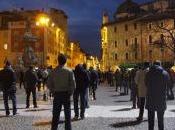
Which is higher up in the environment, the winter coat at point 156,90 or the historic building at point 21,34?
the historic building at point 21,34

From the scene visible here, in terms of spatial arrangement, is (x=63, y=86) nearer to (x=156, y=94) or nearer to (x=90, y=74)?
(x=156, y=94)

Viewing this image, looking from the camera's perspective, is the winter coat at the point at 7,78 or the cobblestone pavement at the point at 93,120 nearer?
the cobblestone pavement at the point at 93,120

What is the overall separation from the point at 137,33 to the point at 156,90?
9922 cm

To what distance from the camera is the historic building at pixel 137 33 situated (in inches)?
4144

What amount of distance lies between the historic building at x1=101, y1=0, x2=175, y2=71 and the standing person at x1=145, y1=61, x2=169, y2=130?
277 ft

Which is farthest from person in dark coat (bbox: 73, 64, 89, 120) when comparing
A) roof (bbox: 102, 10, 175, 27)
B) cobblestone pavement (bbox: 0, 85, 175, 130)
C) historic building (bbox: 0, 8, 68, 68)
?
roof (bbox: 102, 10, 175, 27)

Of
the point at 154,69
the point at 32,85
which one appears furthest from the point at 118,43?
the point at 154,69

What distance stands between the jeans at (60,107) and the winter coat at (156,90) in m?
1.90

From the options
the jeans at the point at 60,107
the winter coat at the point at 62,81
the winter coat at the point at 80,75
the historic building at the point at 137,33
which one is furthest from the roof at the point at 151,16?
the jeans at the point at 60,107

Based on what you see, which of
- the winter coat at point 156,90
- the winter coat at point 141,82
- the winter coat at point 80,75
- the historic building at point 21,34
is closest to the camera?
the winter coat at point 156,90

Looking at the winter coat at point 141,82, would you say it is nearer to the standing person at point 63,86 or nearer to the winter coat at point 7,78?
the winter coat at point 7,78

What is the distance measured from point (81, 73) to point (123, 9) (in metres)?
106

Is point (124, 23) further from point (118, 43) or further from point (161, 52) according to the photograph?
point (161, 52)

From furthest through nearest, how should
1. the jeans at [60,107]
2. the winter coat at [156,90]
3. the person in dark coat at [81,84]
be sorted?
the person in dark coat at [81,84], the jeans at [60,107], the winter coat at [156,90]
